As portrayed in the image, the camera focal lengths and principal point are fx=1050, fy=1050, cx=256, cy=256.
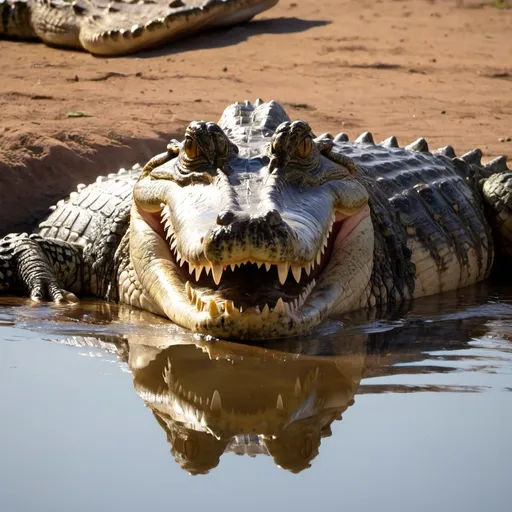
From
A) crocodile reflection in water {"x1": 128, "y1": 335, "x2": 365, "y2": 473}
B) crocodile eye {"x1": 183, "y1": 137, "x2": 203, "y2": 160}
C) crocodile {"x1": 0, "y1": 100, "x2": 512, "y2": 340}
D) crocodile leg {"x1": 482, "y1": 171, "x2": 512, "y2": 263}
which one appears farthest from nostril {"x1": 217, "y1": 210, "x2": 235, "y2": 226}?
crocodile leg {"x1": 482, "y1": 171, "x2": 512, "y2": 263}

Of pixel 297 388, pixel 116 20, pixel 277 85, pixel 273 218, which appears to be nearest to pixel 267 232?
pixel 273 218

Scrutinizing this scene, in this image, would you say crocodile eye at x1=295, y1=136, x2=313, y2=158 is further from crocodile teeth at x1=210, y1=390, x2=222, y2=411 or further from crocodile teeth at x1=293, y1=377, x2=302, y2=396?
crocodile teeth at x1=210, y1=390, x2=222, y2=411

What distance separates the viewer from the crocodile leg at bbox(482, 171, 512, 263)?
6.93 meters

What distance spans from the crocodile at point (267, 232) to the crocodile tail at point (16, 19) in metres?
7.94

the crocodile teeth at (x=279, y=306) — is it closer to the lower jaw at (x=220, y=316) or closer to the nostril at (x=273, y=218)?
the lower jaw at (x=220, y=316)

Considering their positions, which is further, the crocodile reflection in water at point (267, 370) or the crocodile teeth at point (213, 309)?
the crocodile teeth at point (213, 309)

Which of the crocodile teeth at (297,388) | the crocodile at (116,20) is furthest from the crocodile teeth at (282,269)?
the crocodile at (116,20)

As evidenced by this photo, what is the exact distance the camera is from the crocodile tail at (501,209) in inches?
273

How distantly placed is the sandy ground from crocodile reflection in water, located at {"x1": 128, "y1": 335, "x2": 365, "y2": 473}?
309 cm

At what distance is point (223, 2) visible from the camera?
1328cm

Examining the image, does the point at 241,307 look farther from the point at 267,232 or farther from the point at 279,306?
the point at 267,232

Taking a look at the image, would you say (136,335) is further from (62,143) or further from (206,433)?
(62,143)

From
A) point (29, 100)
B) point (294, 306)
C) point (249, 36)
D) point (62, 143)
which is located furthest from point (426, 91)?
point (294, 306)

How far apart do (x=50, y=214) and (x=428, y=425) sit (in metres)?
4.15
